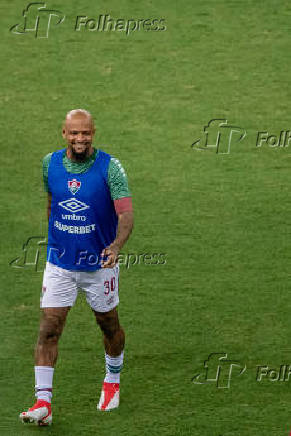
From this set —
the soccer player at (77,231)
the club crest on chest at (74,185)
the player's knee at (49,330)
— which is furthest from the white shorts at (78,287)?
the club crest on chest at (74,185)

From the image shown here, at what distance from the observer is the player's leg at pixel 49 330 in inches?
411

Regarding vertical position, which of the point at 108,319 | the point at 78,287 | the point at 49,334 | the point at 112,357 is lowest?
the point at 112,357

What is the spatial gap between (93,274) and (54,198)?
0.70 metres

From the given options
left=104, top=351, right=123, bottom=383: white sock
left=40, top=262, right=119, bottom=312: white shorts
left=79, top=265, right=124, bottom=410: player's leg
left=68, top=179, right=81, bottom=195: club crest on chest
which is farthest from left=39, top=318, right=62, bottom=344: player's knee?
left=68, top=179, right=81, bottom=195: club crest on chest

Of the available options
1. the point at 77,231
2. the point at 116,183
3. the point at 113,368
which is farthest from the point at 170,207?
the point at 116,183

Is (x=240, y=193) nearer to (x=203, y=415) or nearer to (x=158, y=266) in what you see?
(x=158, y=266)

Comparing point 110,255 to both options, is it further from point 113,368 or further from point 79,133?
point 113,368

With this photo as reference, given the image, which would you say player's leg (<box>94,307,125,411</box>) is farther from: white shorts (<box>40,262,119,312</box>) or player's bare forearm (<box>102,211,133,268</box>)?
player's bare forearm (<box>102,211,133,268</box>)

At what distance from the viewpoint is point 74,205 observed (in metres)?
10.4

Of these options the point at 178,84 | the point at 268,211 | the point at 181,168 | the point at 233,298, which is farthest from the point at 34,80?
the point at 233,298

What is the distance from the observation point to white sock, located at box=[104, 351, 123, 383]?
1095 cm

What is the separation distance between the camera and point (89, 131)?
1030 cm

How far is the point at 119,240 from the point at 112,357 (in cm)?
126

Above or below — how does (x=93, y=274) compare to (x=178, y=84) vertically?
below
